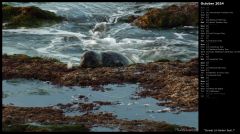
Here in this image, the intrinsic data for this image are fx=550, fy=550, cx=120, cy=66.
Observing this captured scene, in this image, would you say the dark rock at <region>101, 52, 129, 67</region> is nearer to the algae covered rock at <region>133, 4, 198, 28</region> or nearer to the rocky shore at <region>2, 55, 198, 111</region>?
the rocky shore at <region>2, 55, 198, 111</region>

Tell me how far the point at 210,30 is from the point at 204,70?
1397mm

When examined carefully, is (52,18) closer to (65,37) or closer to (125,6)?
(65,37)

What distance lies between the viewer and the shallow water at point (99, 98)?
20469 millimetres

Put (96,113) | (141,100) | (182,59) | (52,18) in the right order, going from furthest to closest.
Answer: (52,18), (182,59), (141,100), (96,113)

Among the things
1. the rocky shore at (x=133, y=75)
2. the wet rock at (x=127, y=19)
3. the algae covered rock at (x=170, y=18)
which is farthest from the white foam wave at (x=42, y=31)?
the rocky shore at (x=133, y=75)

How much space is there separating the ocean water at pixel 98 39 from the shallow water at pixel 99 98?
556 centimetres

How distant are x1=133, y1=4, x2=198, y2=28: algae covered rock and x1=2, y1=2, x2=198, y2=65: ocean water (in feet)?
2.43

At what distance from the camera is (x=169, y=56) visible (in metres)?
30.8

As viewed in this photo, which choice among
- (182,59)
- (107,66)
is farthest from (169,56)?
(107,66)

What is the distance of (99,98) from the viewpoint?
22.5m

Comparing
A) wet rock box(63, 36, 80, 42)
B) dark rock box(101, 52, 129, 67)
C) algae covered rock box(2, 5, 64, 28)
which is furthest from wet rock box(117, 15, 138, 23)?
dark rock box(101, 52, 129, 67)

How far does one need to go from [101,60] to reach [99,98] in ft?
16.8

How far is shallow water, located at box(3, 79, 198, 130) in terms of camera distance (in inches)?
806

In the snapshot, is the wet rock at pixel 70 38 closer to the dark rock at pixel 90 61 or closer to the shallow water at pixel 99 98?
the dark rock at pixel 90 61
